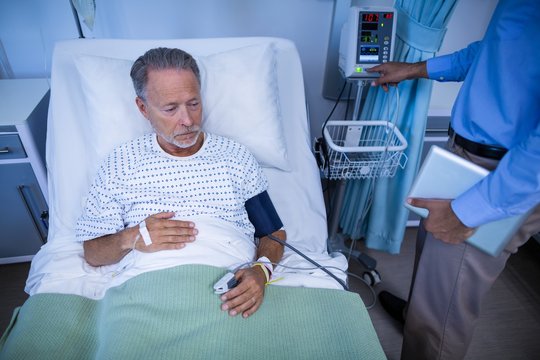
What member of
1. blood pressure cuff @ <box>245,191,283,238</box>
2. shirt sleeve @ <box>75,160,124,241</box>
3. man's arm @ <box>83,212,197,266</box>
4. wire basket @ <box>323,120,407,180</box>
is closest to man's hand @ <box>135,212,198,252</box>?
man's arm @ <box>83,212,197,266</box>

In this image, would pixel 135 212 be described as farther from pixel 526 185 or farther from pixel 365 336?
pixel 526 185

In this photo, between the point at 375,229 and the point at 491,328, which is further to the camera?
the point at 375,229

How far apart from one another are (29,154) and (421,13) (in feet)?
5.71

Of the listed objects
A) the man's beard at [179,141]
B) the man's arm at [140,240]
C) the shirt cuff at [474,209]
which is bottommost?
the man's arm at [140,240]

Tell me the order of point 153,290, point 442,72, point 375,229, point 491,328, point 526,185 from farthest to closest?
point 375,229, point 491,328, point 442,72, point 153,290, point 526,185

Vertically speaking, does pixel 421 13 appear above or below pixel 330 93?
above

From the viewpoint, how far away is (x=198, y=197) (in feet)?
3.63

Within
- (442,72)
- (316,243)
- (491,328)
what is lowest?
(491,328)

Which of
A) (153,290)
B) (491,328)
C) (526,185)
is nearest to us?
(526,185)

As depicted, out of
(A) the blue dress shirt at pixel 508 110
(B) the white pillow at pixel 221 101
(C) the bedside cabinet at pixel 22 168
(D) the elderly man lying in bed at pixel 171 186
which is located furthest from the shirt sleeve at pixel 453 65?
(C) the bedside cabinet at pixel 22 168

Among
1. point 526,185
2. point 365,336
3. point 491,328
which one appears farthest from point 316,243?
point 491,328

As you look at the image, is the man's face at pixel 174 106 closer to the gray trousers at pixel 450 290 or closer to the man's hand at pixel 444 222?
the man's hand at pixel 444 222

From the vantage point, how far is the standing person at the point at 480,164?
819mm

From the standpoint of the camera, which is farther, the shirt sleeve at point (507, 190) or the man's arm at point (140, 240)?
the man's arm at point (140, 240)
